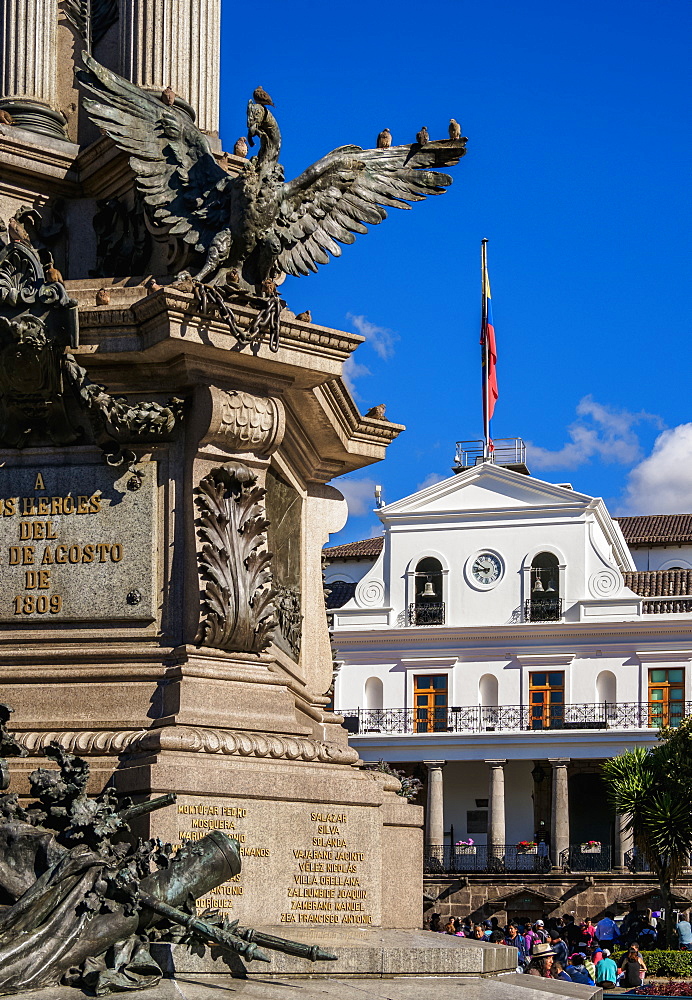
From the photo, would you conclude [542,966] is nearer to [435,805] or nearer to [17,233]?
[17,233]

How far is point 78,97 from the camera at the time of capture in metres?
13.9

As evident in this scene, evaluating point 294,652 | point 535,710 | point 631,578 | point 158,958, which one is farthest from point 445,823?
point 158,958

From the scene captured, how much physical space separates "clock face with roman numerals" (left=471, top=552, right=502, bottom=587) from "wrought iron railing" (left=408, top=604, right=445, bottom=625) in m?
1.78

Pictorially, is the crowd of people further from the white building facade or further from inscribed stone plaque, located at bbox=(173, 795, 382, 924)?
the white building facade

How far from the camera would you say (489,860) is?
57.6 meters

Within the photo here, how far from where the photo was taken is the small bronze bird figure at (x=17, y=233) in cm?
1228

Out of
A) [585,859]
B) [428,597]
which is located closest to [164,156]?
[585,859]

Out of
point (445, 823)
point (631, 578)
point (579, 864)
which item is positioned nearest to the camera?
point (579, 864)

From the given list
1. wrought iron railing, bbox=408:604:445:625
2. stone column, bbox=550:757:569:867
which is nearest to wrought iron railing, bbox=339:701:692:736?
stone column, bbox=550:757:569:867

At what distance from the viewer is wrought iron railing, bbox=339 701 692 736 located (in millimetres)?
62875

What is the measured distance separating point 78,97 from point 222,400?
3.47m

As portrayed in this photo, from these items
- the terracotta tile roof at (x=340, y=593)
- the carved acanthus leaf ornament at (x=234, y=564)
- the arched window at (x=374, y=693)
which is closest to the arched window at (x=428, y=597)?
the arched window at (x=374, y=693)

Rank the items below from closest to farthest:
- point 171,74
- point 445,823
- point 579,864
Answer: point 171,74
point 579,864
point 445,823

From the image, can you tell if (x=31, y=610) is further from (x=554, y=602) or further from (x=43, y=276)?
(x=554, y=602)
